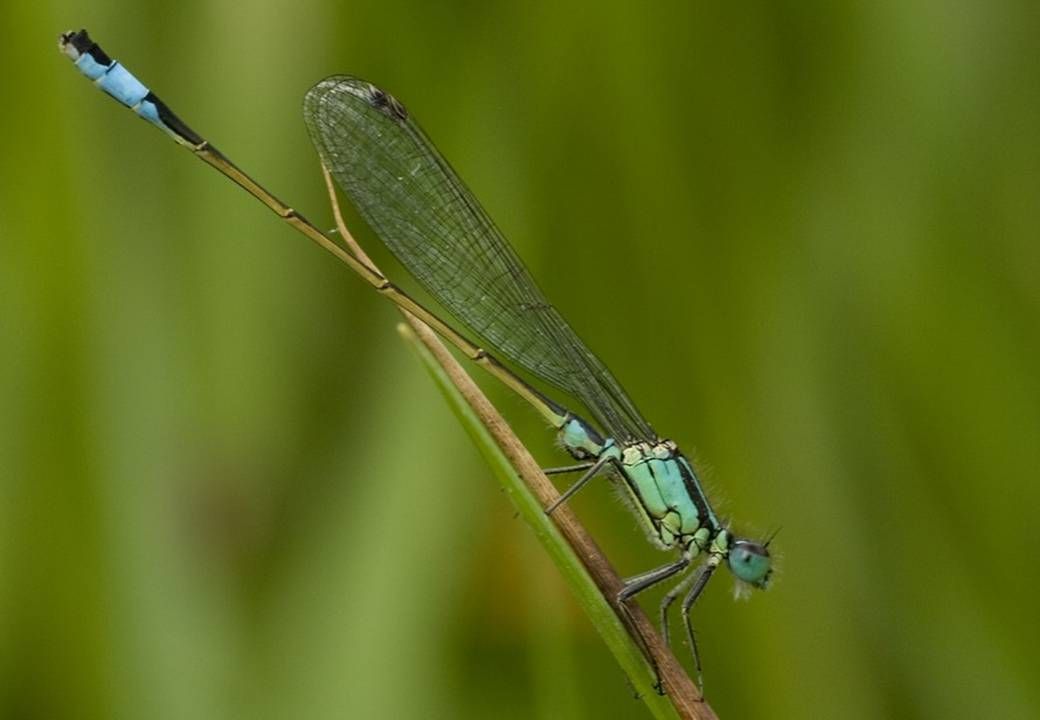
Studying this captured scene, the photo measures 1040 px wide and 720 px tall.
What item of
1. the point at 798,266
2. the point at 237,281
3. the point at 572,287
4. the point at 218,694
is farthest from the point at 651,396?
the point at 218,694

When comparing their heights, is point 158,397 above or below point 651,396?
Answer: above


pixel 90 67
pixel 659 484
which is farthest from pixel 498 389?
pixel 90 67

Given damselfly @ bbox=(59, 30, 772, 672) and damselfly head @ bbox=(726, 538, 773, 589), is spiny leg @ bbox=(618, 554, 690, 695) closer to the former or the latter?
damselfly @ bbox=(59, 30, 772, 672)

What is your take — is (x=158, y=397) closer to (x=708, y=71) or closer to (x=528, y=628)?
(x=528, y=628)

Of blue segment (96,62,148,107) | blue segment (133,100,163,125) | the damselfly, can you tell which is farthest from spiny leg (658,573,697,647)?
blue segment (96,62,148,107)

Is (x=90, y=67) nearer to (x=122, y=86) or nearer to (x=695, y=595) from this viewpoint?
(x=122, y=86)

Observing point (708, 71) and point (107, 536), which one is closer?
point (107, 536)

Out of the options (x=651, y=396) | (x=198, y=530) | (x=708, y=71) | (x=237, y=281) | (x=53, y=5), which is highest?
(x=53, y=5)

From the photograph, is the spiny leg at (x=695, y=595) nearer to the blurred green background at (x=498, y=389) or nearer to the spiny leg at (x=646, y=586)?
the spiny leg at (x=646, y=586)

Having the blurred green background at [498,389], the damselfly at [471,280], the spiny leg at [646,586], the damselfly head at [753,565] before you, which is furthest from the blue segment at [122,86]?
the damselfly head at [753,565]
